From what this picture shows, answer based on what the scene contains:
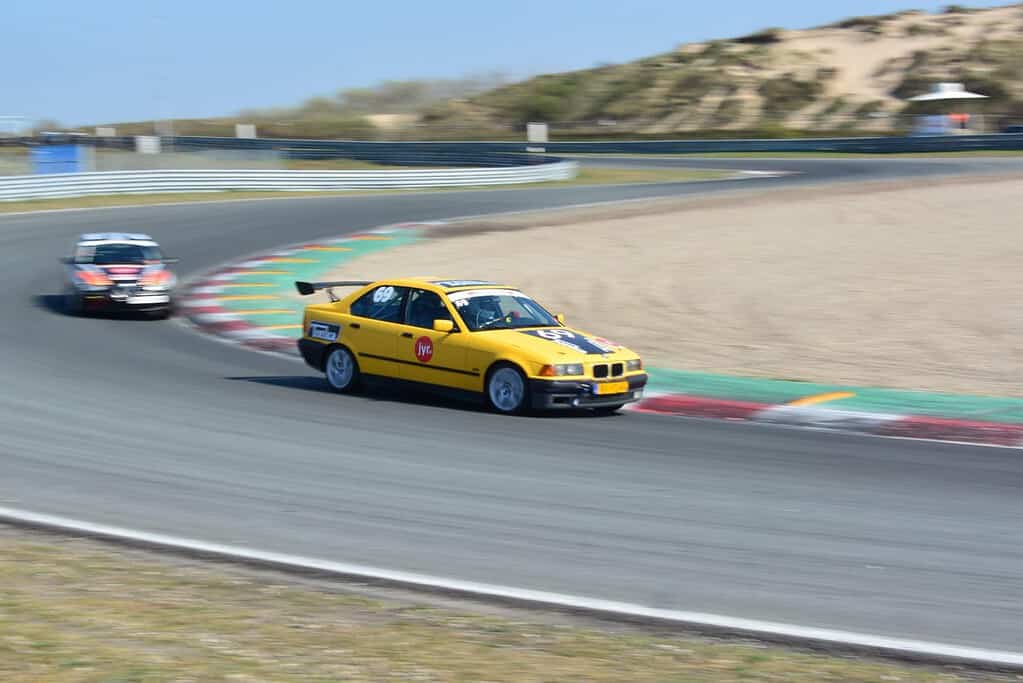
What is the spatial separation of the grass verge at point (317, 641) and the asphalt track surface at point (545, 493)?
0.56 metres

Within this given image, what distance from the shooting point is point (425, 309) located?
12.7 metres

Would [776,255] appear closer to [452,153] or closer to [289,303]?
[289,303]

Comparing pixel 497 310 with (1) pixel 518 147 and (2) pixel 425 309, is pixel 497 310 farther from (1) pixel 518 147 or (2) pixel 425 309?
(1) pixel 518 147

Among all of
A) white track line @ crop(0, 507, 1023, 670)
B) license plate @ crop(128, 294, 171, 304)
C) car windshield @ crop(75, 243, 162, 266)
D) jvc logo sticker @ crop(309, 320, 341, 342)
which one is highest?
car windshield @ crop(75, 243, 162, 266)

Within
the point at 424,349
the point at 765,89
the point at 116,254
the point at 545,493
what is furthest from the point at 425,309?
the point at 765,89

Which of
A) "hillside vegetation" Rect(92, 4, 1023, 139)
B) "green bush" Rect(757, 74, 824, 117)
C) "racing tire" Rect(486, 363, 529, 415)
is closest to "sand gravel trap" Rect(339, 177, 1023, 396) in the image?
"racing tire" Rect(486, 363, 529, 415)

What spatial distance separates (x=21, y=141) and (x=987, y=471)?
50404 millimetres

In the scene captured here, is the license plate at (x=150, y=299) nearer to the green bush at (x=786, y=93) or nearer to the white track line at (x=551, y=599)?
the white track line at (x=551, y=599)

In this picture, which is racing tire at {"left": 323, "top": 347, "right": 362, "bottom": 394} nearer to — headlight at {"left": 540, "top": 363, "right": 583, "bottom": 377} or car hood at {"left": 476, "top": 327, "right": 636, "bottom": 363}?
car hood at {"left": 476, "top": 327, "right": 636, "bottom": 363}

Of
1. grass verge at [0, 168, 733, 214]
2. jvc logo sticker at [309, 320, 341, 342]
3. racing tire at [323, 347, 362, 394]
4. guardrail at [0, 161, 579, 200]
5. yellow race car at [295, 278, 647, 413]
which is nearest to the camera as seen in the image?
yellow race car at [295, 278, 647, 413]

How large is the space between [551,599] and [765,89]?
79183 millimetres

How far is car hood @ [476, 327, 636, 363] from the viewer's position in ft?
38.6

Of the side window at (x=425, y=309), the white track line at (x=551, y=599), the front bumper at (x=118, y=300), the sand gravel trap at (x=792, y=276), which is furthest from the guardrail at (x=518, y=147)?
the white track line at (x=551, y=599)

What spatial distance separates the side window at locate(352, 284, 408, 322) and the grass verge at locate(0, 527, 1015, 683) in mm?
6660
